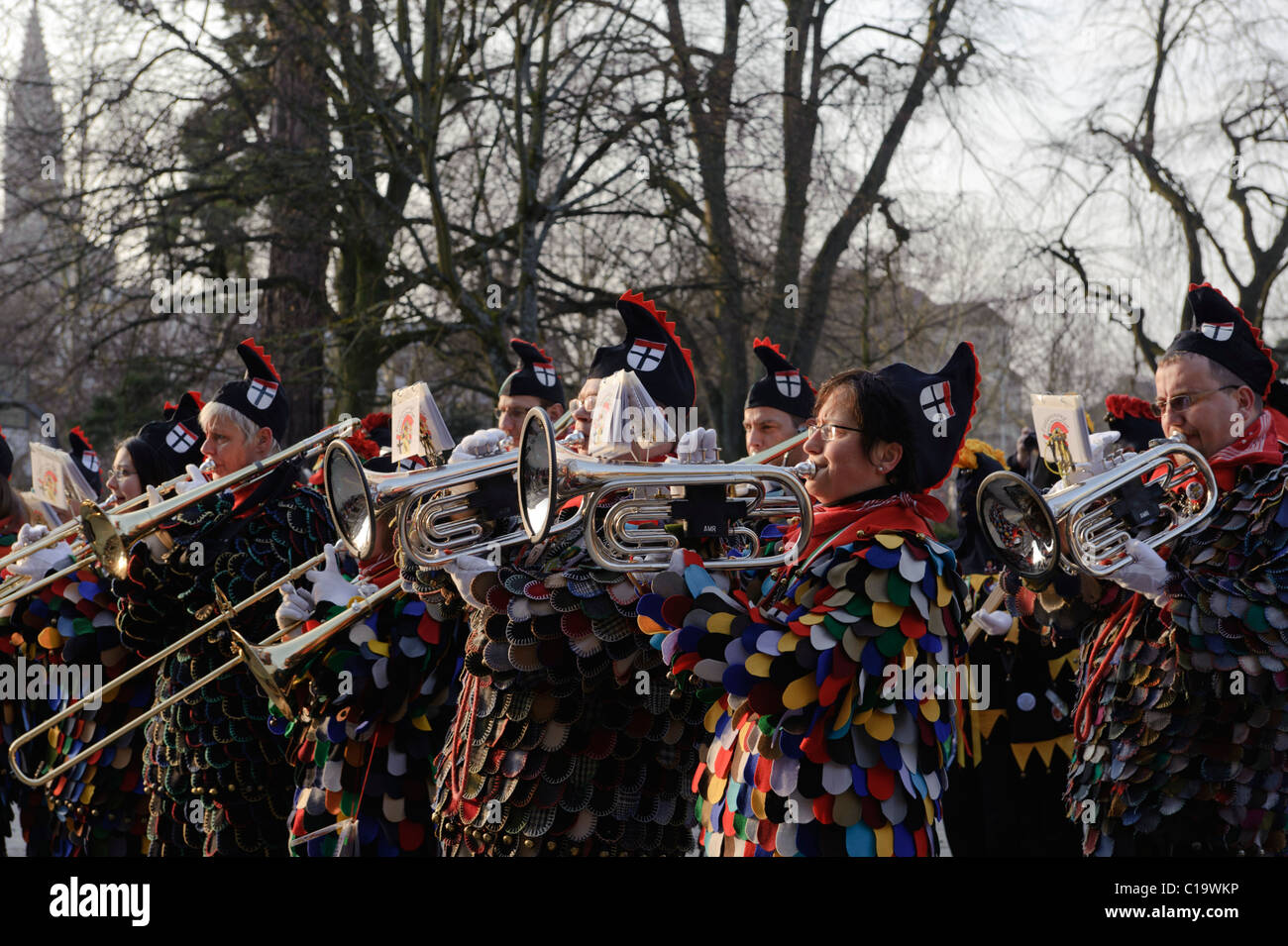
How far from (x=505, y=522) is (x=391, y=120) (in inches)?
293

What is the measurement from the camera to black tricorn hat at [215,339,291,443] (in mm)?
4918

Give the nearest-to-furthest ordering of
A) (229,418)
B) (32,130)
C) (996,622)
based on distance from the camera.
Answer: (996,622) < (229,418) < (32,130)

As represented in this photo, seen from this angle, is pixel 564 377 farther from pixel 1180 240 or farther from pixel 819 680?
pixel 819 680

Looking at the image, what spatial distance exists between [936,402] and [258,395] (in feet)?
9.16

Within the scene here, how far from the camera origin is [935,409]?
314 cm

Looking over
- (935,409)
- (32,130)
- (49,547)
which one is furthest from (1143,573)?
(32,130)

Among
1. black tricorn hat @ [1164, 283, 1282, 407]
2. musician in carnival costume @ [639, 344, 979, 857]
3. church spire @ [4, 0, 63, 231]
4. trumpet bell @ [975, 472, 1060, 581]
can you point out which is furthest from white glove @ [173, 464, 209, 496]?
church spire @ [4, 0, 63, 231]

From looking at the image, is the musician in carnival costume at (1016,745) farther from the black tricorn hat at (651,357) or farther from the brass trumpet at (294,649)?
the brass trumpet at (294,649)

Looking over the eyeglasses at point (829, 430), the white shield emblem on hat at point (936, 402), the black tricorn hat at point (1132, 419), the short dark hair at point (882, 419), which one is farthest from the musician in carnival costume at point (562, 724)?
the black tricorn hat at point (1132, 419)

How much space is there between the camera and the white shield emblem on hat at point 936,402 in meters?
3.13

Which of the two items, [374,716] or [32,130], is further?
[32,130]

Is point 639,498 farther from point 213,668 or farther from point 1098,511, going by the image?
point 213,668

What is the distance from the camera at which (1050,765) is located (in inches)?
192

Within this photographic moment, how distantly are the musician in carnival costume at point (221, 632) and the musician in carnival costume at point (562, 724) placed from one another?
3.71 ft
